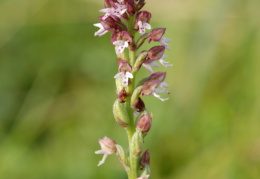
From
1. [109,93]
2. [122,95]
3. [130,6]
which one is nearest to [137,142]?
[122,95]

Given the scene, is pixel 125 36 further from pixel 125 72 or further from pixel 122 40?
pixel 125 72

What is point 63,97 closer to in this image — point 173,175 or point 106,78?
point 106,78

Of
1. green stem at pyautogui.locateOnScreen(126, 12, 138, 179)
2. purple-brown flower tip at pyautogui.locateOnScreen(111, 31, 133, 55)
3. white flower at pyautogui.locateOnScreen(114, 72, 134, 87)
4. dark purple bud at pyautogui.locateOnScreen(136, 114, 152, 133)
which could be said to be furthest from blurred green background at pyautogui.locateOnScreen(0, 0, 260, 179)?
purple-brown flower tip at pyautogui.locateOnScreen(111, 31, 133, 55)

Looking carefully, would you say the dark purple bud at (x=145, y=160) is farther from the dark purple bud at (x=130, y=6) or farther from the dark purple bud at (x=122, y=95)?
the dark purple bud at (x=130, y=6)

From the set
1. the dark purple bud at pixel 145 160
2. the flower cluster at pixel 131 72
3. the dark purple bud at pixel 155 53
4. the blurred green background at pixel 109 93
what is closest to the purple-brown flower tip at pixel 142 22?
the flower cluster at pixel 131 72

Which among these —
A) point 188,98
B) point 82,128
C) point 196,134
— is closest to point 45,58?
point 82,128

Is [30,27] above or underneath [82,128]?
above

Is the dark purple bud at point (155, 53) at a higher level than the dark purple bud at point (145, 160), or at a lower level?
higher

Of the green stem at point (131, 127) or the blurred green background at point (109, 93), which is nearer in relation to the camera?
the green stem at point (131, 127)
